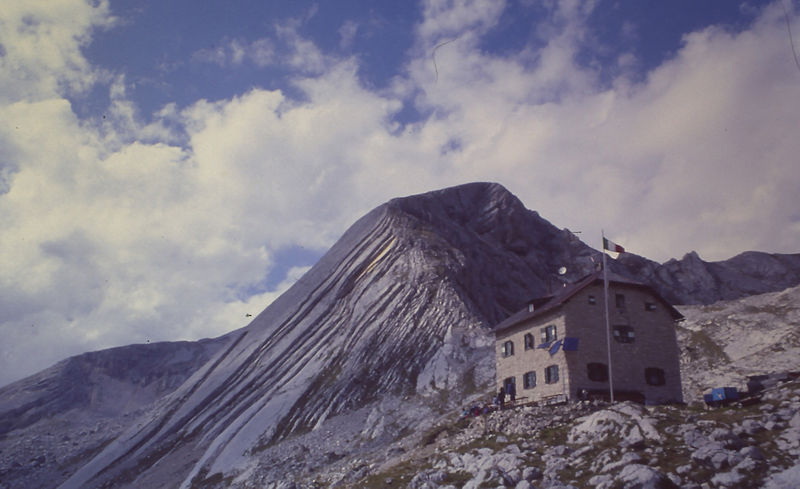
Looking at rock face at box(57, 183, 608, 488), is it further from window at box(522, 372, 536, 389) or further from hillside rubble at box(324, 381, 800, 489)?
hillside rubble at box(324, 381, 800, 489)

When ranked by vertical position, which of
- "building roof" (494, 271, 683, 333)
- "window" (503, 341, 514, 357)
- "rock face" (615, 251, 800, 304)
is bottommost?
"window" (503, 341, 514, 357)

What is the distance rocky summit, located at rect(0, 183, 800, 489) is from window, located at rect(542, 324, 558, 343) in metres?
7.03

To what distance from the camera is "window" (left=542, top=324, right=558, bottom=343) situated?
4506cm

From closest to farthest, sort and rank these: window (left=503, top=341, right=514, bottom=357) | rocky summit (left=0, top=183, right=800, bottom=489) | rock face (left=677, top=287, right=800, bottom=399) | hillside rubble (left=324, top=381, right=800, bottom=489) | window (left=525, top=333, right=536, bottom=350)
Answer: hillside rubble (left=324, top=381, right=800, bottom=489), rocky summit (left=0, top=183, right=800, bottom=489), window (left=525, top=333, right=536, bottom=350), window (left=503, top=341, right=514, bottom=357), rock face (left=677, top=287, right=800, bottom=399)

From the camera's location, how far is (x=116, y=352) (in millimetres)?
154125

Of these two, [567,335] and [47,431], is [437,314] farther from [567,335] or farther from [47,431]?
[47,431]

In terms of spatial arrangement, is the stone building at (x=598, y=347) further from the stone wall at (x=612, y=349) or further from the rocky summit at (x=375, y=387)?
the rocky summit at (x=375, y=387)

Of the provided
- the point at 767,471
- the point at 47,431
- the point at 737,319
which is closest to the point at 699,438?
the point at 767,471

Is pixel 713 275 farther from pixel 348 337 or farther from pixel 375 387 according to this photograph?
pixel 375 387

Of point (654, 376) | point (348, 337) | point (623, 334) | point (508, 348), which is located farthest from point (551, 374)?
point (348, 337)

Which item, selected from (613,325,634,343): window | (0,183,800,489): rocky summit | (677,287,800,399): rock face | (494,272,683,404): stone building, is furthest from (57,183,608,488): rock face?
(677,287,800,399): rock face

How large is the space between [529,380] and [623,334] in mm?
7873

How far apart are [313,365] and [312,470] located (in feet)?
96.3

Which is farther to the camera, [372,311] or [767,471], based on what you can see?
[372,311]
